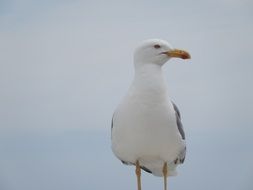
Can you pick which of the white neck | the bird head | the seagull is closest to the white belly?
the seagull

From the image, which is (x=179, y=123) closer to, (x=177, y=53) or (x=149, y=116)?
(x=149, y=116)

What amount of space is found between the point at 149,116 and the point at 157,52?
65 centimetres

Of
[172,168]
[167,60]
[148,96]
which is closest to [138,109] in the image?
[148,96]

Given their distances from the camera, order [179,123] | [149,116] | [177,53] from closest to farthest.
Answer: [149,116], [177,53], [179,123]

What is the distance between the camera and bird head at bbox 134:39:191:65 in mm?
5977

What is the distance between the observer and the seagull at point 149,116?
584cm

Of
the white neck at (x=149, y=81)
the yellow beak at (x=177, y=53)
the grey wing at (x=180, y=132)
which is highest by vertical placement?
the yellow beak at (x=177, y=53)

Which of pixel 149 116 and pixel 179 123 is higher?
pixel 149 116

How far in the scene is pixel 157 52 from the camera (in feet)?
Result: 19.6

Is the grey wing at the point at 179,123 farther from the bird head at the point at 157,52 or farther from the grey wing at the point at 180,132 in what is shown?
the bird head at the point at 157,52

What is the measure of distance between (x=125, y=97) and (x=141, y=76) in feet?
0.88

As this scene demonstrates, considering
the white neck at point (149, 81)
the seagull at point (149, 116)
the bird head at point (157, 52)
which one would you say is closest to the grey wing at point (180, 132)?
the seagull at point (149, 116)

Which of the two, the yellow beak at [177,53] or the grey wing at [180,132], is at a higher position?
the yellow beak at [177,53]

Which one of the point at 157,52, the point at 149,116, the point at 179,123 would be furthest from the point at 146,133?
the point at 157,52
